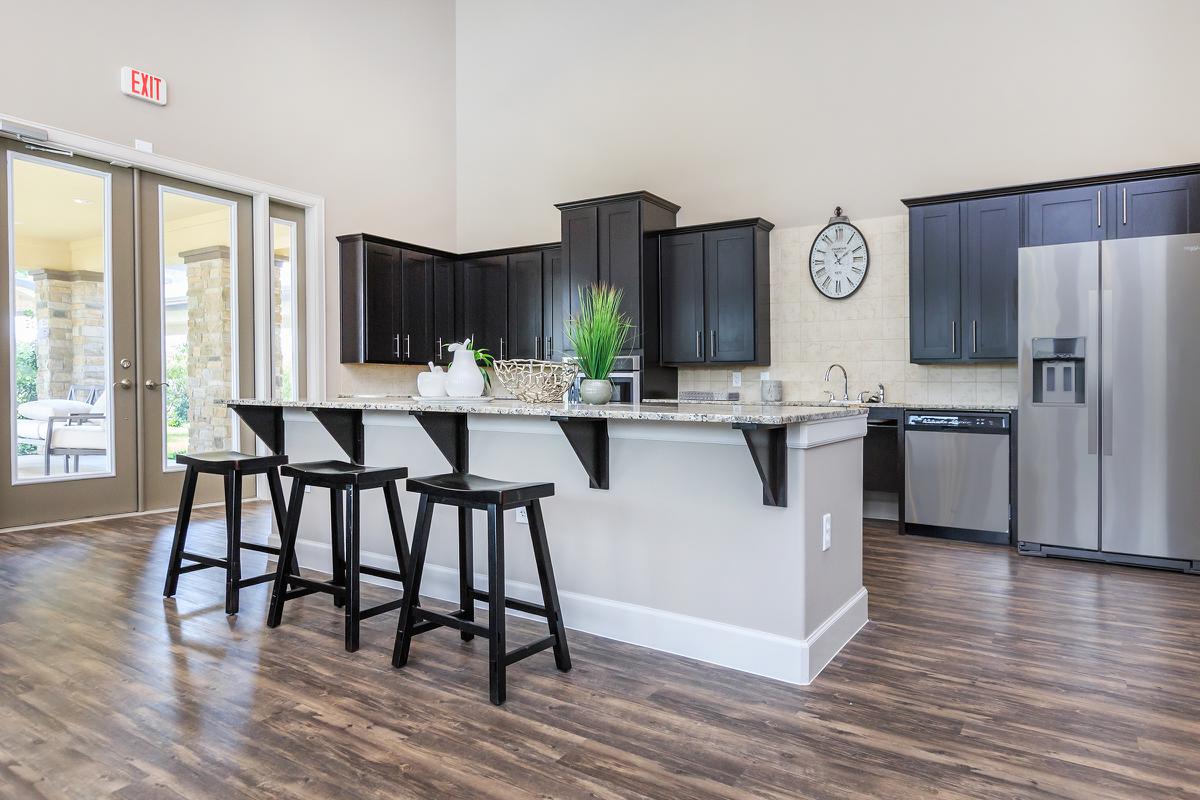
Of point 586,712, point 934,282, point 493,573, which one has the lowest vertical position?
point 586,712

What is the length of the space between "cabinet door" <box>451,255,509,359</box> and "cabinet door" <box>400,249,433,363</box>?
1.23ft

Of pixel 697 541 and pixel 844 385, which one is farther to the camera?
pixel 844 385

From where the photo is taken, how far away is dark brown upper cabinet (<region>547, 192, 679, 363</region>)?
5.66 meters

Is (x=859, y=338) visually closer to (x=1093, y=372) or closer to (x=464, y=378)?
(x=1093, y=372)

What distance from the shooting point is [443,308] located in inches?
277

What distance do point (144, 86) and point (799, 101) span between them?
468 centimetres

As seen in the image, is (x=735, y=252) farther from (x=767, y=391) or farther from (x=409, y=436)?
(x=409, y=436)

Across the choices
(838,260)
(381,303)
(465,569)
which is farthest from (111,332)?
(838,260)

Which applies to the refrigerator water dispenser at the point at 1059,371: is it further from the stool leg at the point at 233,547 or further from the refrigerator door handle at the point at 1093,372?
the stool leg at the point at 233,547

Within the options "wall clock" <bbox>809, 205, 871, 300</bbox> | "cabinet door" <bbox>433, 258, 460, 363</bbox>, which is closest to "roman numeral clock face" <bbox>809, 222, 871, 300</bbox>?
"wall clock" <bbox>809, 205, 871, 300</bbox>

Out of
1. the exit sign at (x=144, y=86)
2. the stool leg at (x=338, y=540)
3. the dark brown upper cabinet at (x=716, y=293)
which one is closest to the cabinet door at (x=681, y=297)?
the dark brown upper cabinet at (x=716, y=293)

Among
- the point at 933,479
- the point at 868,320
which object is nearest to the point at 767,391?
the point at 868,320

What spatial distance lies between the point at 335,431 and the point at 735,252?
Result: 3319mm

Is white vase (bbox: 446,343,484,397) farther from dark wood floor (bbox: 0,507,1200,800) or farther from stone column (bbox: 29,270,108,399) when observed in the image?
stone column (bbox: 29,270,108,399)
